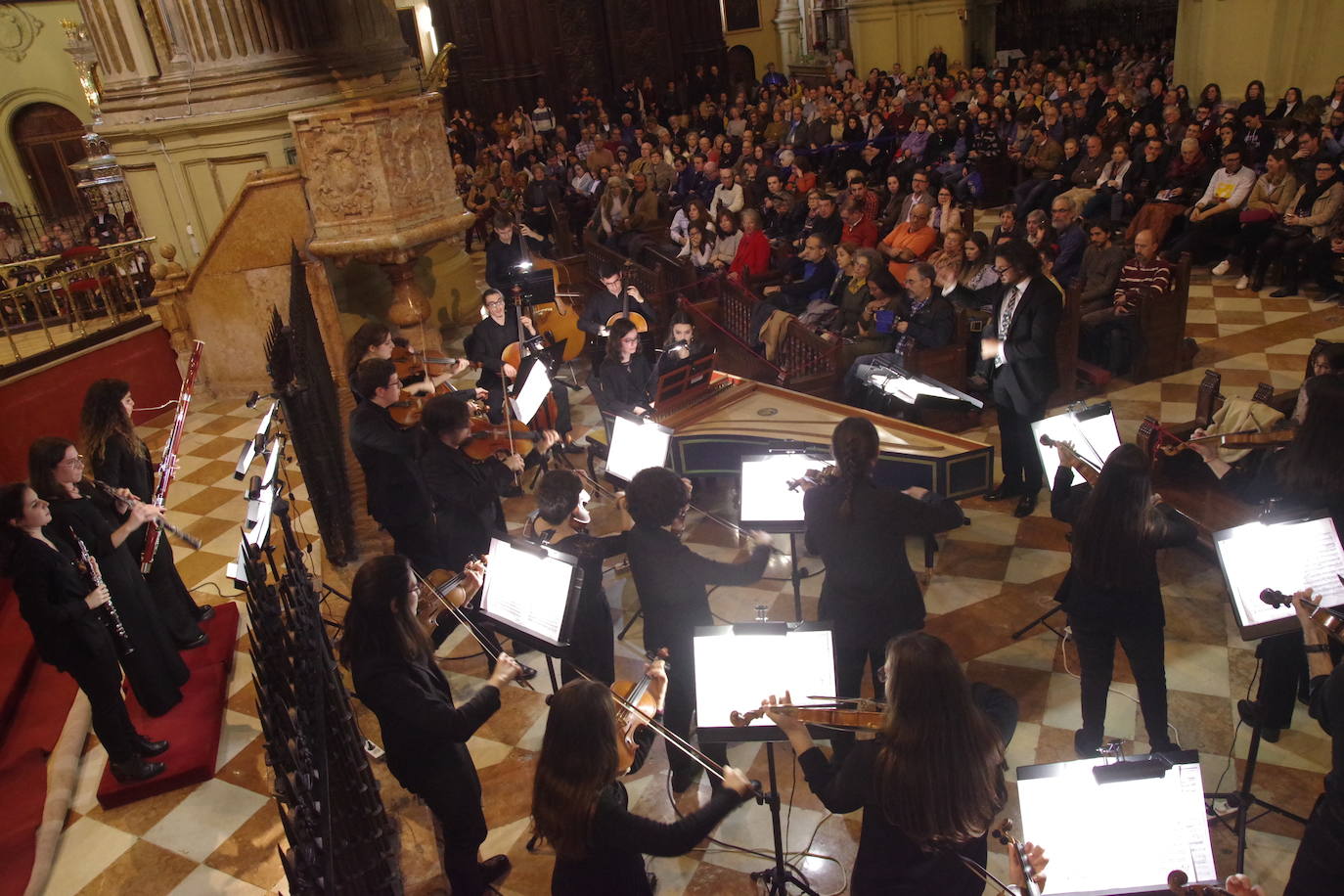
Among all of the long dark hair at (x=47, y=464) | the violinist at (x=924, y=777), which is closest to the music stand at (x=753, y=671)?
the violinist at (x=924, y=777)

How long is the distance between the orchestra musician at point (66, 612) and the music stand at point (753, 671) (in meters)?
2.67

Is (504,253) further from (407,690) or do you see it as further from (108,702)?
(407,690)

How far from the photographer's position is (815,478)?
4.02m

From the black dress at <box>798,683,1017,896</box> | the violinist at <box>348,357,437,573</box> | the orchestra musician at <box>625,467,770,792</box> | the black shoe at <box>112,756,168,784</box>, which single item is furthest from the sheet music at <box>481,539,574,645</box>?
the black shoe at <box>112,756,168,784</box>

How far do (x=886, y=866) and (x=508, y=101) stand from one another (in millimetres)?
20996

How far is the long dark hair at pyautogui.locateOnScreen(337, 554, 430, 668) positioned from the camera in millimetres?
2920

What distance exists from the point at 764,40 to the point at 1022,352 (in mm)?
21914

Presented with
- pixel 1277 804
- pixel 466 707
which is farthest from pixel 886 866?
pixel 1277 804

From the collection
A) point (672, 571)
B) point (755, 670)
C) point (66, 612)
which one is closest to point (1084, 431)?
point (672, 571)

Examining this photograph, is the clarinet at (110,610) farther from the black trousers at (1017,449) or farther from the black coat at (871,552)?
the black trousers at (1017,449)

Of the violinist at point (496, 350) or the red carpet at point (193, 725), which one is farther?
the violinist at point (496, 350)

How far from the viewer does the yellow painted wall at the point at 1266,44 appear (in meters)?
11.9

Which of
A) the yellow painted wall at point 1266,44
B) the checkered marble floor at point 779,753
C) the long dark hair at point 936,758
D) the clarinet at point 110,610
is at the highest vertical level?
the yellow painted wall at point 1266,44

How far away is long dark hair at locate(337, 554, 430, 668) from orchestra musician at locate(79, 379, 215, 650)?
8.01 ft
